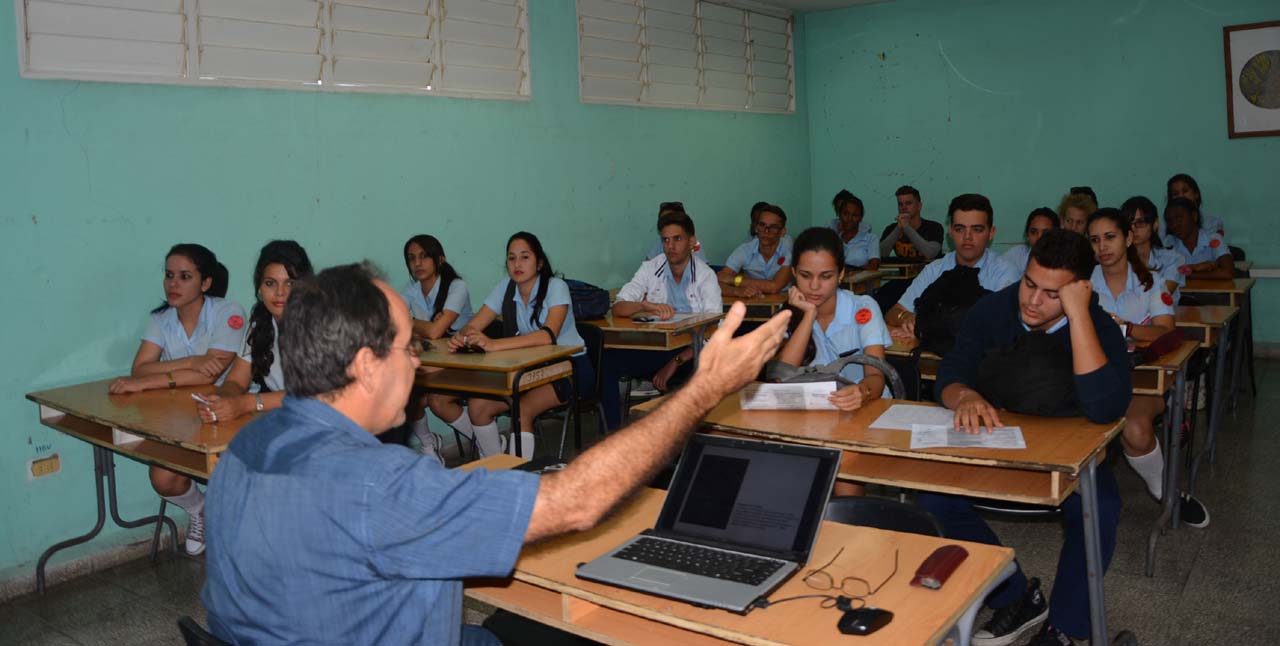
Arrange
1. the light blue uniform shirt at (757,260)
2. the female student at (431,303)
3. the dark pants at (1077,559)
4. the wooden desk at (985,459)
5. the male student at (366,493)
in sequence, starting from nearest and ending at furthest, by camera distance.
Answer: the male student at (366,493)
the wooden desk at (985,459)
the dark pants at (1077,559)
the female student at (431,303)
the light blue uniform shirt at (757,260)

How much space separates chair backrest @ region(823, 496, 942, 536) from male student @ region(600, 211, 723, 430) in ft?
9.58

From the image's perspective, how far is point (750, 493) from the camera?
Result: 191 cm

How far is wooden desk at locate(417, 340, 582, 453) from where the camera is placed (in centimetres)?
402

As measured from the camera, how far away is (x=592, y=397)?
4.68m

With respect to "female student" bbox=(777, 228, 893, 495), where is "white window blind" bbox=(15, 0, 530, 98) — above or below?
above

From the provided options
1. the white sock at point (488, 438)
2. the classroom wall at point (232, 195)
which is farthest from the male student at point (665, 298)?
the classroom wall at point (232, 195)

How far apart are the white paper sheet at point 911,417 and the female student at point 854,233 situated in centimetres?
482

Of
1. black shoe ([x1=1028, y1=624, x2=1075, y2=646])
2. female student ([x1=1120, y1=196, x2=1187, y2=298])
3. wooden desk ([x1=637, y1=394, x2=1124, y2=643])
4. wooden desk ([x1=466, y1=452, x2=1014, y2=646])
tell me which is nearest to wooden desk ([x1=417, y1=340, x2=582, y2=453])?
wooden desk ([x1=637, y1=394, x2=1124, y2=643])

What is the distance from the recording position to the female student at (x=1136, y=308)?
146 inches

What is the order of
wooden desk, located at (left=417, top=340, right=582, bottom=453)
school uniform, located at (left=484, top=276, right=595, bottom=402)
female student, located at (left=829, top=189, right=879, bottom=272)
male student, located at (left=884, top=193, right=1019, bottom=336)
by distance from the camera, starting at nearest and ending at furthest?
wooden desk, located at (left=417, top=340, right=582, bottom=453) → male student, located at (left=884, top=193, right=1019, bottom=336) → school uniform, located at (left=484, top=276, right=595, bottom=402) → female student, located at (left=829, top=189, right=879, bottom=272)

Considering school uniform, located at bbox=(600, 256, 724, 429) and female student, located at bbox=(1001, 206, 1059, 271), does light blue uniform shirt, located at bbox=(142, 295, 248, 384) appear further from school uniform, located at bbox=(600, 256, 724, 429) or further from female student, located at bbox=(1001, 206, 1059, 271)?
female student, located at bbox=(1001, 206, 1059, 271)

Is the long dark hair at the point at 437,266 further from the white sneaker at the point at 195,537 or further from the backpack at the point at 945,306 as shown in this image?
the backpack at the point at 945,306

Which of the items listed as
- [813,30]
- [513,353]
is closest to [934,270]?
[513,353]

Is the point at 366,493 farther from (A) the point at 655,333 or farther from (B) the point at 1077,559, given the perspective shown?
(A) the point at 655,333
